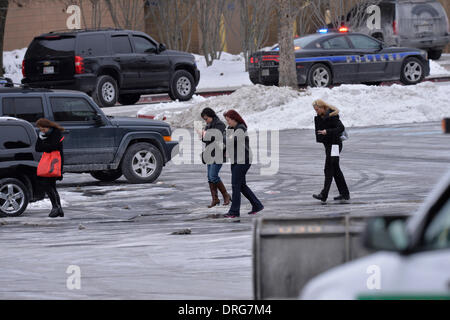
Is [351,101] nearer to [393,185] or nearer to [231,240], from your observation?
[393,185]

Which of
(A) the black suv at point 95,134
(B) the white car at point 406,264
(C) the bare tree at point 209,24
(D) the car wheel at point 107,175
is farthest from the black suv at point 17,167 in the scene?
(C) the bare tree at point 209,24

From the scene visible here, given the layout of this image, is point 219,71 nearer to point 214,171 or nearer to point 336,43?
point 336,43

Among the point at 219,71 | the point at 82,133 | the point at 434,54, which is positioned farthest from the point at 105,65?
A: the point at 434,54

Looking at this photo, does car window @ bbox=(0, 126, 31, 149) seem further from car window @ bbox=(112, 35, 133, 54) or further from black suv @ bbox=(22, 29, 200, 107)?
car window @ bbox=(112, 35, 133, 54)

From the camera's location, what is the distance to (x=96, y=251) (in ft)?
35.1

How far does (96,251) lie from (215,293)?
9.56 feet

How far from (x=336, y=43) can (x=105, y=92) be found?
6.46 meters

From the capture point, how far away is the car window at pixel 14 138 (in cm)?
1410

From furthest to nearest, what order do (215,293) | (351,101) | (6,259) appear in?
(351,101) < (6,259) < (215,293)

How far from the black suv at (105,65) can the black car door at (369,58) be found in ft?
15.8

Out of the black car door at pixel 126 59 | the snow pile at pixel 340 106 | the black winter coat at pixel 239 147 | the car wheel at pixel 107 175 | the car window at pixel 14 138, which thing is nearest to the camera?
the black winter coat at pixel 239 147

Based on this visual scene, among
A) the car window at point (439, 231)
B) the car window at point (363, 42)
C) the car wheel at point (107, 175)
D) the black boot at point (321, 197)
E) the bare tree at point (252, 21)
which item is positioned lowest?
the car wheel at point (107, 175)

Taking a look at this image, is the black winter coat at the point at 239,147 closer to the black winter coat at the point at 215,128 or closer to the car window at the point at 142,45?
the black winter coat at the point at 215,128
